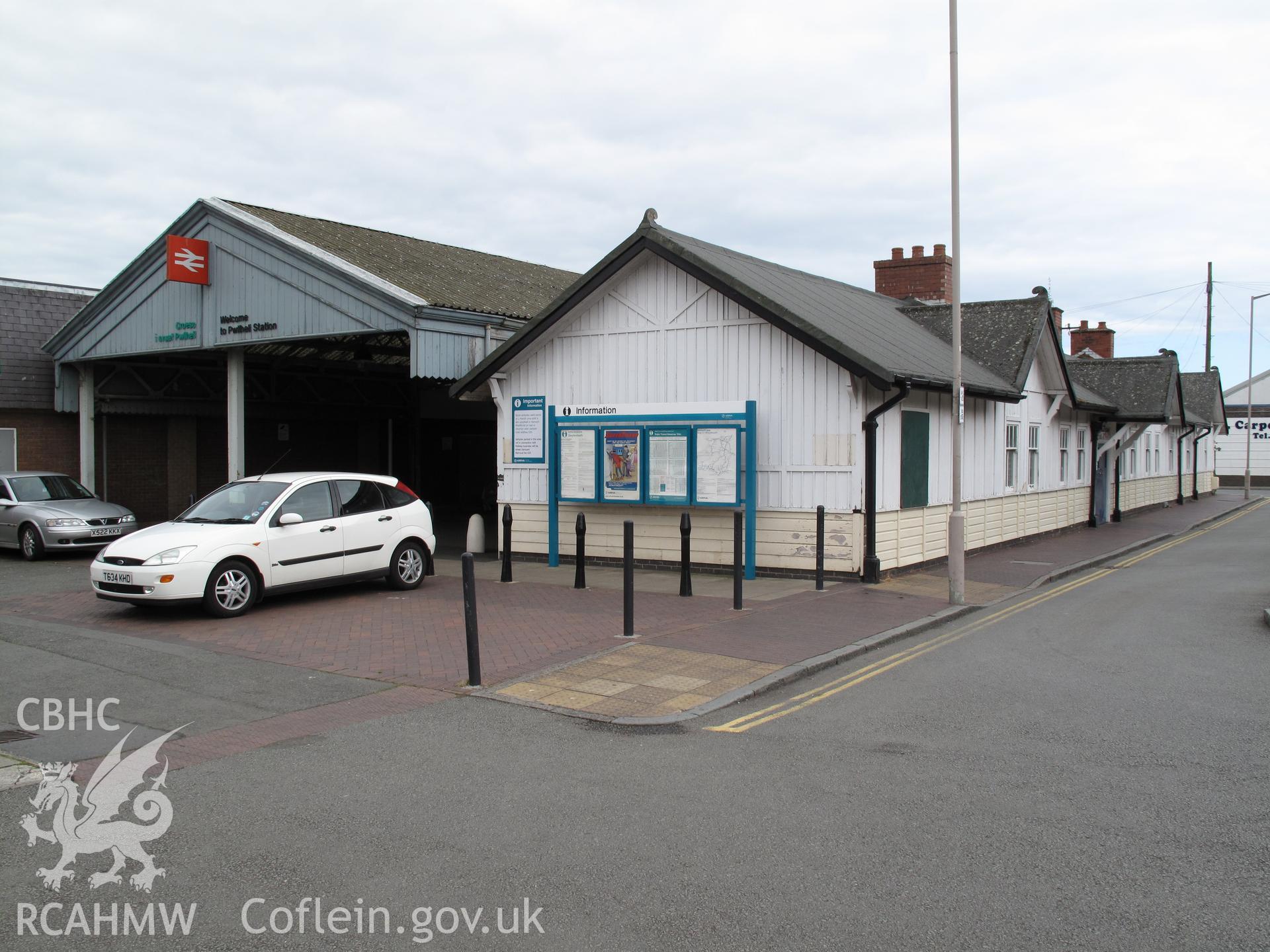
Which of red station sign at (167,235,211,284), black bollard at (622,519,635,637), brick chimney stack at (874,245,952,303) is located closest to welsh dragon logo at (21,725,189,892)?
black bollard at (622,519,635,637)

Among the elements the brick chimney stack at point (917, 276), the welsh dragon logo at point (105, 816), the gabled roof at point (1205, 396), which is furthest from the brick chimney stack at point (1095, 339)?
the welsh dragon logo at point (105, 816)

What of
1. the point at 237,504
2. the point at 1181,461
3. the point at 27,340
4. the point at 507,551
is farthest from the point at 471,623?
the point at 1181,461

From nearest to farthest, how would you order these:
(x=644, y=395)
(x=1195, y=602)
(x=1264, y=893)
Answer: (x=1264, y=893) < (x=1195, y=602) < (x=644, y=395)

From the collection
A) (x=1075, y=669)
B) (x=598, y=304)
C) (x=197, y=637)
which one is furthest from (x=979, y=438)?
(x=197, y=637)

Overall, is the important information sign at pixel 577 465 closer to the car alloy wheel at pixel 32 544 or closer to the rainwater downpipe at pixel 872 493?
the rainwater downpipe at pixel 872 493

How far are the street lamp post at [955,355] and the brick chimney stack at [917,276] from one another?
46.6 ft

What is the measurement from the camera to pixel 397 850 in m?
4.92

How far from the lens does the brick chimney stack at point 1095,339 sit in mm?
40938

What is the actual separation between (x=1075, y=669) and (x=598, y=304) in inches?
379

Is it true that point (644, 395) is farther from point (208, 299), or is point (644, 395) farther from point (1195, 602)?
point (208, 299)

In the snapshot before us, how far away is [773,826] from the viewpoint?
523cm

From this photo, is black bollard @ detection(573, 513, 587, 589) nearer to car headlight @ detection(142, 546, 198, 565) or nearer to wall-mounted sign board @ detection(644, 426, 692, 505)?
wall-mounted sign board @ detection(644, 426, 692, 505)

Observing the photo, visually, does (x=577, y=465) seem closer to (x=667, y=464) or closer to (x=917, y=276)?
(x=667, y=464)

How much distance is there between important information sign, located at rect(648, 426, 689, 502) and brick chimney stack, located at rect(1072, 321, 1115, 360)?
1237 inches
